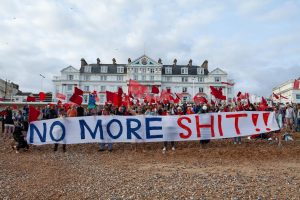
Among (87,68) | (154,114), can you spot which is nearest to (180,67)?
(87,68)

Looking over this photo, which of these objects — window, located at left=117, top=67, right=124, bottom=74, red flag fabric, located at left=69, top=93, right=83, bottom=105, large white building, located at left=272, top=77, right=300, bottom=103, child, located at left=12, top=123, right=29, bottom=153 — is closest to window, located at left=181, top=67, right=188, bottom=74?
window, located at left=117, top=67, right=124, bottom=74

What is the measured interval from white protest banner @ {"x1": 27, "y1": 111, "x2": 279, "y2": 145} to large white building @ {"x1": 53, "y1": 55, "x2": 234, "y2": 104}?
70.4 m

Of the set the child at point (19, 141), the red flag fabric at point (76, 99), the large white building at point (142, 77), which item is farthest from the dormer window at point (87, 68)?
the child at point (19, 141)

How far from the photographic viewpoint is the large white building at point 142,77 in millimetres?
84750

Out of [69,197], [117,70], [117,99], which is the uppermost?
[117,70]

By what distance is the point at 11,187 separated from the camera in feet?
28.9

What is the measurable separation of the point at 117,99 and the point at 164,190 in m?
9.91

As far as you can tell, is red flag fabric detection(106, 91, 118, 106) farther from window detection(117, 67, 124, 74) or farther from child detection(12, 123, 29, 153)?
window detection(117, 67, 124, 74)

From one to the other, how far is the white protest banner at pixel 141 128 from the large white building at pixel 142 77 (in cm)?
7038

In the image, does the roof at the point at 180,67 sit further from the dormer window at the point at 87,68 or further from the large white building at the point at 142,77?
the dormer window at the point at 87,68

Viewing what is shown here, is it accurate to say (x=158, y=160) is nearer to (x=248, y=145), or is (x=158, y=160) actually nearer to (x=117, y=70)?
(x=248, y=145)

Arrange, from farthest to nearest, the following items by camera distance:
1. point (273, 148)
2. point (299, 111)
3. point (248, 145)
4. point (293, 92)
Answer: point (293, 92) → point (299, 111) → point (248, 145) → point (273, 148)

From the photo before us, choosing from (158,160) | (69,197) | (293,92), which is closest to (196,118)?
(158,160)

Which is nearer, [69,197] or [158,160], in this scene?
[69,197]
